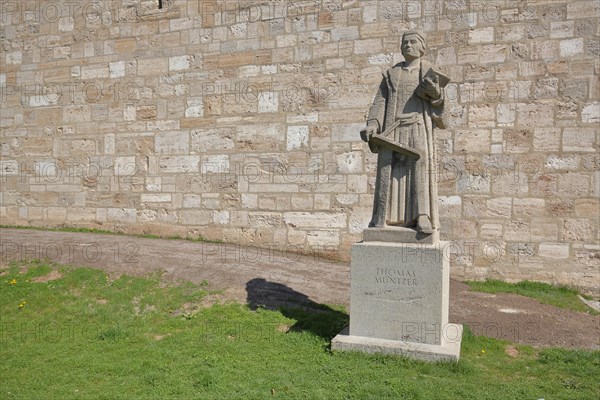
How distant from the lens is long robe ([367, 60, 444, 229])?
4.52m

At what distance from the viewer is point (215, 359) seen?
435 cm

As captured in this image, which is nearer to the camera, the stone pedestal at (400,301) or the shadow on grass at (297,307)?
the stone pedestal at (400,301)

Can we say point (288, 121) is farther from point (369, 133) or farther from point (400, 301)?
point (400, 301)

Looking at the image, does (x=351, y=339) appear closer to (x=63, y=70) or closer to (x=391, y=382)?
(x=391, y=382)

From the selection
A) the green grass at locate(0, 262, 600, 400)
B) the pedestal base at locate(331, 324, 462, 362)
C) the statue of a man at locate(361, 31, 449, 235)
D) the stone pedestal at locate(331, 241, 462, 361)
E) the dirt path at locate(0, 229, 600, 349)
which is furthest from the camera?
the dirt path at locate(0, 229, 600, 349)

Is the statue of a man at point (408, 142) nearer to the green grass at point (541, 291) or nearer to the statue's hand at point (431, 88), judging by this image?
the statue's hand at point (431, 88)

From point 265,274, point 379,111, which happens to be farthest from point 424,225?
point 265,274

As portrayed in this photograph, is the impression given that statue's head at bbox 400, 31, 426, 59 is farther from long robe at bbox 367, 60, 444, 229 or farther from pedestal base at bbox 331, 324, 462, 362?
pedestal base at bbox 331, 324, 462, 362

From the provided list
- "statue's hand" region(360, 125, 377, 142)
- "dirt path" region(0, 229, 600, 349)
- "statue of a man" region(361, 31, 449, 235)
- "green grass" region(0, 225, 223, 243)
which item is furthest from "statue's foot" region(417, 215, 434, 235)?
"green grass" region(0, 225, 223, 243)

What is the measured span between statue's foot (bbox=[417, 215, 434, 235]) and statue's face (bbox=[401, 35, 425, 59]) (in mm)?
1580

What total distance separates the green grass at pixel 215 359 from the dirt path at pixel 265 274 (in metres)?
0.43

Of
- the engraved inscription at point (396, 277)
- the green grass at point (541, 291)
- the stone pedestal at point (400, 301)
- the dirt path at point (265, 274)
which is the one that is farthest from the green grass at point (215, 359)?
the green grass at point (541, 291)

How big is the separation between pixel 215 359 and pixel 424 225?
225cm

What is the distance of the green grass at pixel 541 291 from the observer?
6395 millimetres
